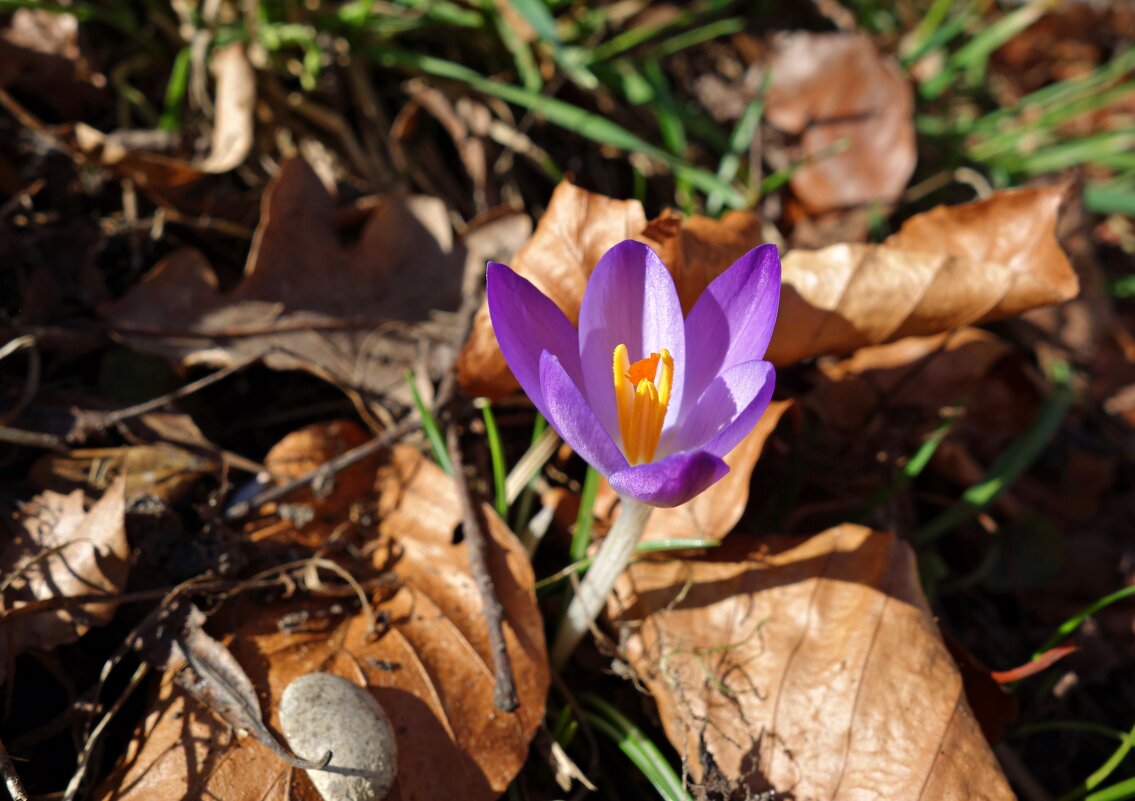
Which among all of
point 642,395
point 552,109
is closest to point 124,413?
point 642,395

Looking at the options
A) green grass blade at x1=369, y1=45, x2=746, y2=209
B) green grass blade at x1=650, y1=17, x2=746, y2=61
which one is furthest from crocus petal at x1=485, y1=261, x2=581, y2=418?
green grass blade at x1=650, y1=17, x2=746, y2=61

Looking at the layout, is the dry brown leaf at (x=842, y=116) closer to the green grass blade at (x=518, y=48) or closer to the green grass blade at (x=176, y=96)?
the green grass blade at (x=518, y=48)

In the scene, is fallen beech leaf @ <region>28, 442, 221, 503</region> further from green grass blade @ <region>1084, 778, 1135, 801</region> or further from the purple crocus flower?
green grass blade @ <region>1084, 778, 1135, 801</region>

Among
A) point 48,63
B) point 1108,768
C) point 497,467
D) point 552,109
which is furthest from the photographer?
point 552,109

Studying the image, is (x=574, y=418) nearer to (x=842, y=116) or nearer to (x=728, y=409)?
(x=728, y=409)

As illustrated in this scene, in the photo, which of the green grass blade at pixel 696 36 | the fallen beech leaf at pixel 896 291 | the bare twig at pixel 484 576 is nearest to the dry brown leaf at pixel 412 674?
the bare twig at pixel 484 576

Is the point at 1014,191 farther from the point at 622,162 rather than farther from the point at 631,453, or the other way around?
the point at 631,453
